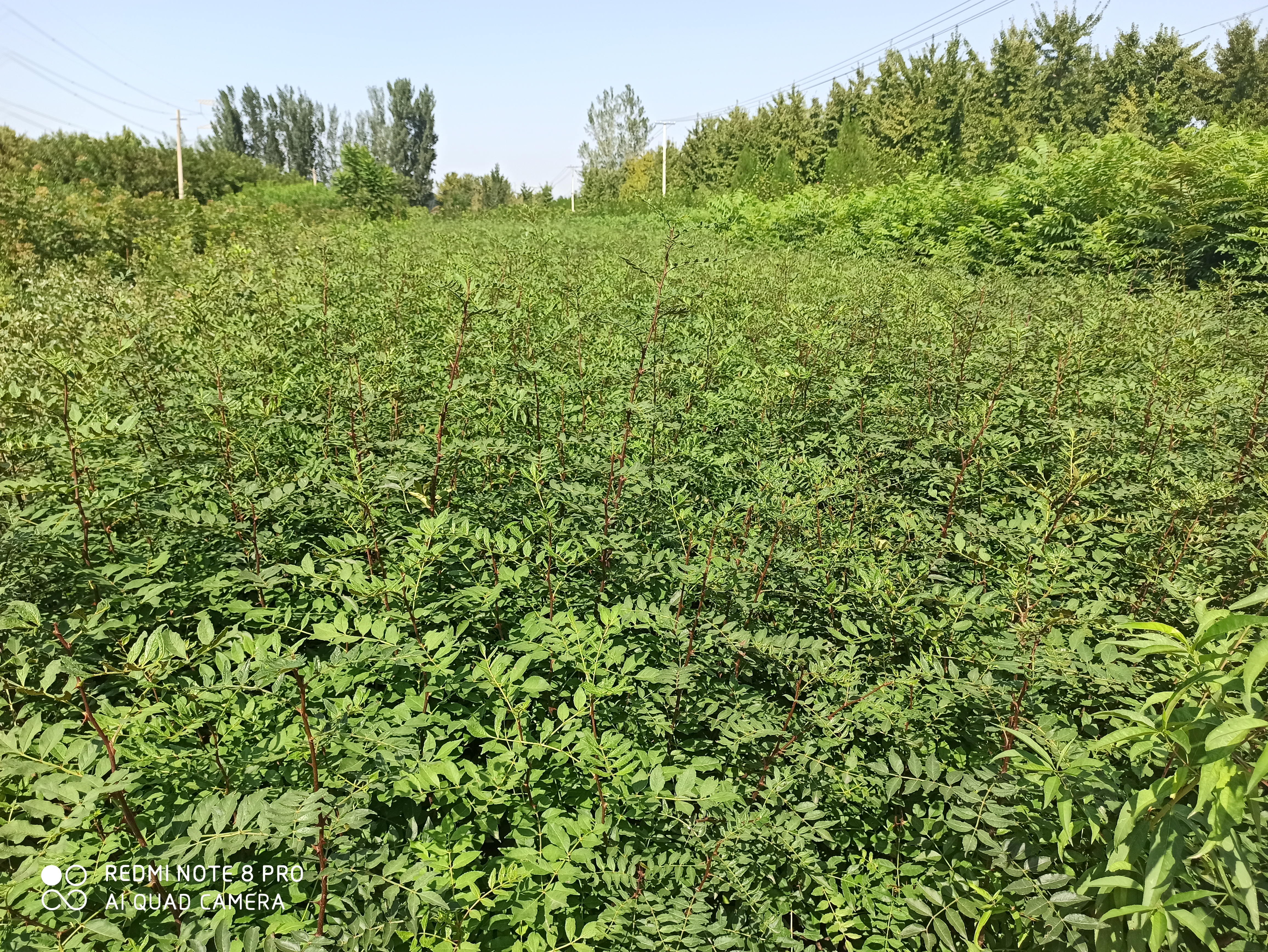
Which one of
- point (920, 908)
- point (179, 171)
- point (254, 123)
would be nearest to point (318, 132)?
point (254, 123)

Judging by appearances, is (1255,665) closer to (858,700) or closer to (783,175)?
(858,700)

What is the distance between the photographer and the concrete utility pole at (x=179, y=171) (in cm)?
3117

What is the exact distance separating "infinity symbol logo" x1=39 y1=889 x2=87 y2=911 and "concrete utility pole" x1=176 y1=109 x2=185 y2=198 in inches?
1501

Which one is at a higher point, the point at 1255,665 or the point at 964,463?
the point at 964,463

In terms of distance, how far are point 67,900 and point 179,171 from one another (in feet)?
131

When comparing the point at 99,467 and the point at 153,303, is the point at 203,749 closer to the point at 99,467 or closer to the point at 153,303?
the point at 99,467

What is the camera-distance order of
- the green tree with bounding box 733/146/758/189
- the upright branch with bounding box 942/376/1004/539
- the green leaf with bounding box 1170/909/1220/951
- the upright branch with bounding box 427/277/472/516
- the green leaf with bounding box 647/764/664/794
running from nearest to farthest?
the green leaf with bounding box 1170/909/1220/951 < the green leaf with bounding box 647/764/664/794 < the upright branch with bounding box 427/277/472/516 < the upright branch with bounding box 942/376/1004/539 < the green tree with bounding box 733/146/758/189

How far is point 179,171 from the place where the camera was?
1224 inches

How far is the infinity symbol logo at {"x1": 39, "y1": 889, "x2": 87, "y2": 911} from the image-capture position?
141 centimetres

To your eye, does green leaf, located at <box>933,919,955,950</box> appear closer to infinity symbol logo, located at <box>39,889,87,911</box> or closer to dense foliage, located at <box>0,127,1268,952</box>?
dense foliage, located at <box>0,127,1268,952</box>

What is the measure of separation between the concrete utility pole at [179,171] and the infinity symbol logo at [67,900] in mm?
38136

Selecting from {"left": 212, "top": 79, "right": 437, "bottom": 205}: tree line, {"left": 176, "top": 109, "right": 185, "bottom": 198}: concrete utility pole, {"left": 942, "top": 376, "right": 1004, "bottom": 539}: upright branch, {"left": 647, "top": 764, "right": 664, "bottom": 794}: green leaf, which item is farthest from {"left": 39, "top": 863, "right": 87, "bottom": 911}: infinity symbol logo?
{"left": 212, "top": 79, "right": 437, "bottom": 205}: tree line

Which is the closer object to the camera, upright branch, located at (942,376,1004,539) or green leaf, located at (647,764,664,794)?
green leaf, located at (647,764,664,794)

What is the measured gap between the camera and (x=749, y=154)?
2514cm
